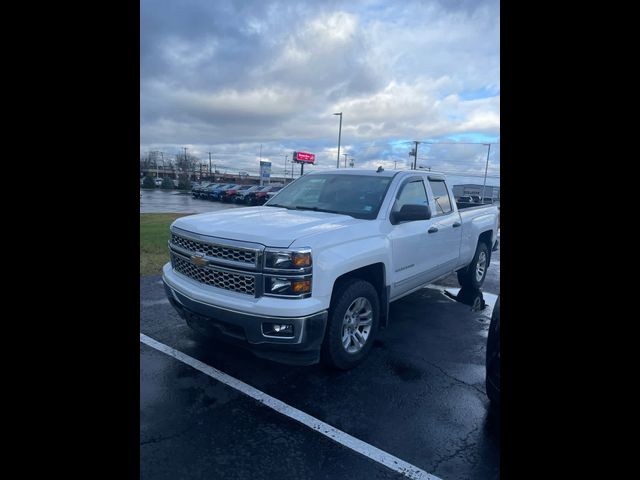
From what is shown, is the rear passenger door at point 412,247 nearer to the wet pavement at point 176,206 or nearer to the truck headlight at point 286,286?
the truck headlight at point 286,286

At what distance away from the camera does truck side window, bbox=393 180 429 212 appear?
14.1 feet

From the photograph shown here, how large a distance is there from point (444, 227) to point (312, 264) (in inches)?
103

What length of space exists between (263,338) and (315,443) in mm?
844

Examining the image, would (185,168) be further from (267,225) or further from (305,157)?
(267,225)

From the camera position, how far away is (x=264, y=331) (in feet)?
9.94

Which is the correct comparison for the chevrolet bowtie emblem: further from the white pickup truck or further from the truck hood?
the truck hood

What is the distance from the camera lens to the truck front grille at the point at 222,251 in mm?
3091

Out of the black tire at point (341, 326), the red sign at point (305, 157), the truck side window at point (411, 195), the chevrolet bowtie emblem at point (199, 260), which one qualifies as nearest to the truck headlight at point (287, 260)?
the black tire at point (341, 326)

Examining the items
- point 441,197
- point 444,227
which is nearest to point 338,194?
point 444,227

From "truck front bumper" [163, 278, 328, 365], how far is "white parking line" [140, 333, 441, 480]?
0.36 m
